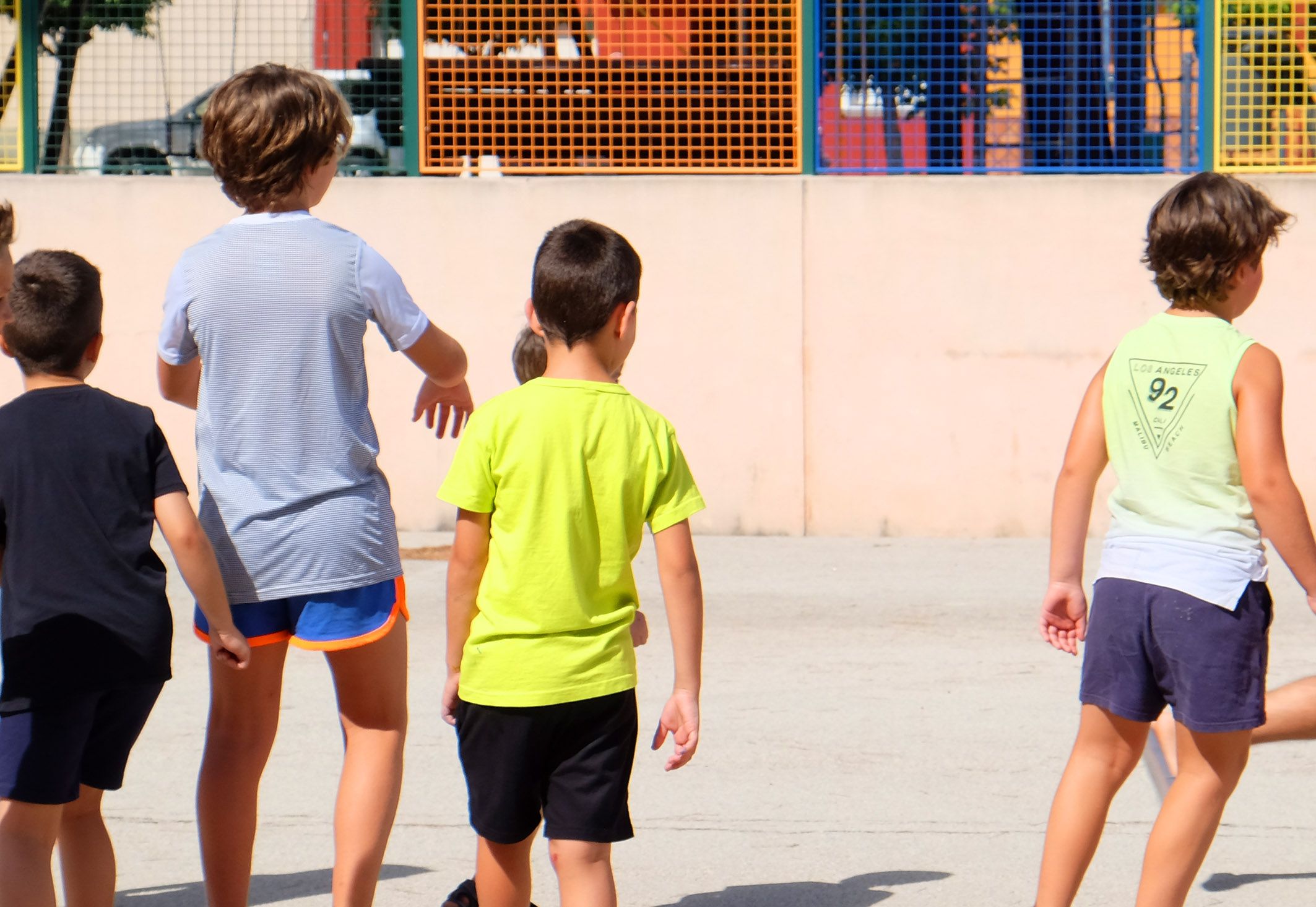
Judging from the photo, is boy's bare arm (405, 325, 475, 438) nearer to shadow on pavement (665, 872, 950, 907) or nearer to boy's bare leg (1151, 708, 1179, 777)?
shadow on pavement (665, 872, 950, 907)

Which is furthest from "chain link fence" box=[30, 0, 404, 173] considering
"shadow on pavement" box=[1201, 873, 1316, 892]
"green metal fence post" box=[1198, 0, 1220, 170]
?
"shadow on pavement" box=[1201, 873, 1316, 892]

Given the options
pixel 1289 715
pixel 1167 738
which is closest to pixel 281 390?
pixel 1167 738

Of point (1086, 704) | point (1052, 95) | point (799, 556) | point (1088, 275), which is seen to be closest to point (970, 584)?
point (799, 556)

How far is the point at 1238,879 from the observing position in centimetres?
365

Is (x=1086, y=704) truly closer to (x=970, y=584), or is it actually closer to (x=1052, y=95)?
(x=970, y=584)

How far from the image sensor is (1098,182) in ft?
27.7

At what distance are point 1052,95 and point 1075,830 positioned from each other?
6.19m

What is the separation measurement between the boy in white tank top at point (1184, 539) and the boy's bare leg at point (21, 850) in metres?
1.90

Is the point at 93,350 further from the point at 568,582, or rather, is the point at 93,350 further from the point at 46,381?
the point at 568,582

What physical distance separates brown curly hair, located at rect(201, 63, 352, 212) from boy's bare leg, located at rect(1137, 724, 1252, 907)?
2003mm

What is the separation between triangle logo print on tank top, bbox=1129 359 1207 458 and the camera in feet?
9.73

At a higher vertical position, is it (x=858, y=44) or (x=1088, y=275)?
(x=858, y=44)

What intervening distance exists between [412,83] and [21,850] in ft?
21.4

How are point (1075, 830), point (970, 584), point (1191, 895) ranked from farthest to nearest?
point (970, 584) < point (1191, 895) < point (1075, 830)
